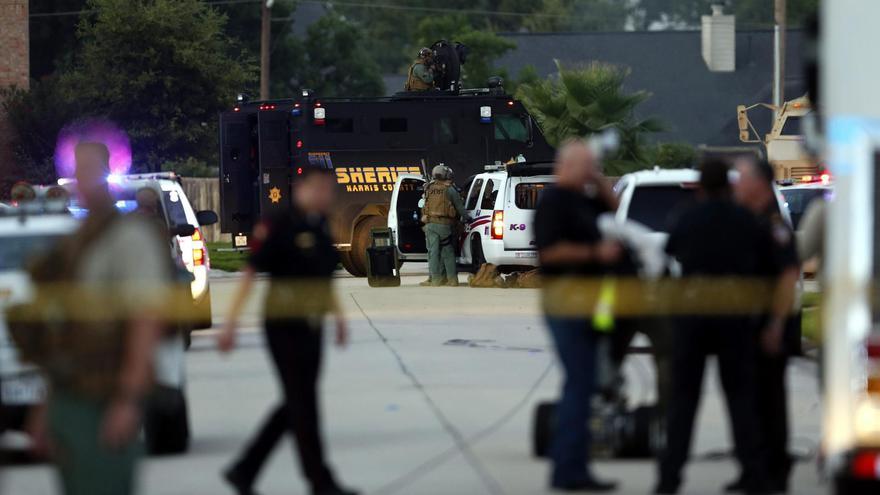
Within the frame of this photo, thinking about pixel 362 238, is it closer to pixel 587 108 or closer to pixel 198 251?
pixel 198 251

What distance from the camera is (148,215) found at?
56.6ft

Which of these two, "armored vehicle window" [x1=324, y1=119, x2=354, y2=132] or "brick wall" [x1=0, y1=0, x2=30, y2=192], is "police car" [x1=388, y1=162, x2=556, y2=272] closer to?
"armored vehicle window" [x1=324, y1=119, x2=354, y2=132]

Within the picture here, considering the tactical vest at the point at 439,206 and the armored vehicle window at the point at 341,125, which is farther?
the armored vehicle window at the point at 341,125

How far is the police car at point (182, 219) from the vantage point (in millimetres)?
20002

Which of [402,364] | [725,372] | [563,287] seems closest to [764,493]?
[725,372]

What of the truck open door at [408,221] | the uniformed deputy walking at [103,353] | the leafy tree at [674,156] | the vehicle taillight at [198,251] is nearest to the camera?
the uniformed deputy walking at [103,353]

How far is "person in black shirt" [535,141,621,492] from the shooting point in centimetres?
1011

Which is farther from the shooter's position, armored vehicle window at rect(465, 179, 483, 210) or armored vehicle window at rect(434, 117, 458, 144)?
armored vehicle window at rect(434, 117, 458, 144)

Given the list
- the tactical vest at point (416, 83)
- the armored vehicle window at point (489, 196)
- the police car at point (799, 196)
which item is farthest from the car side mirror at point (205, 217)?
the tactical vest at point (416, 83)

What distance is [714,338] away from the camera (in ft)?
33.2

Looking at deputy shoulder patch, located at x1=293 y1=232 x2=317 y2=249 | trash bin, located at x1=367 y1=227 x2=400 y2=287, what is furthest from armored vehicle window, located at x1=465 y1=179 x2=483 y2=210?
deputy shoulder patch, located at x1=293 y1=232 x2=317 y2=249

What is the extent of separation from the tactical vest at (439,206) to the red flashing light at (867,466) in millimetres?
20110

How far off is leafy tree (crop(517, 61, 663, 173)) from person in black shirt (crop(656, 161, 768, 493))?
3811cm

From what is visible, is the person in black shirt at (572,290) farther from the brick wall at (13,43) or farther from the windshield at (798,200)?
the brick wall at (13,43)
